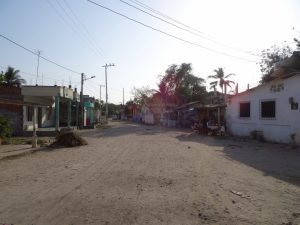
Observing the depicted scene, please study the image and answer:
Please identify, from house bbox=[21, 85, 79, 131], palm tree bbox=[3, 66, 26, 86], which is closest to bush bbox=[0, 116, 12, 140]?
house bbox=[21, 85, 79, 131]

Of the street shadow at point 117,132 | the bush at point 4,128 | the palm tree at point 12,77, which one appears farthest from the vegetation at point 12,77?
the bush at point 4,128

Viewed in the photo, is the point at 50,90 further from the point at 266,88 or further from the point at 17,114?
the point at 266,88

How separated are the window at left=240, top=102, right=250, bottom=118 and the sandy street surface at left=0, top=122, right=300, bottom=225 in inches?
568

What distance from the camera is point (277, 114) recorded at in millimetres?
23000

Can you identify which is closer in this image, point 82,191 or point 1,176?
point 82,191

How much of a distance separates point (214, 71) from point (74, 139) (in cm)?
4676

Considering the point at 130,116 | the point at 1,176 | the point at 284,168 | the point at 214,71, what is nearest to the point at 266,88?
the point at 284,168

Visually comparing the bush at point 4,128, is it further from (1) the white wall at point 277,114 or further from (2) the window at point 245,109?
(2) the window at point 245,109

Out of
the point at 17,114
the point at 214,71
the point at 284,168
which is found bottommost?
the point at 284,168

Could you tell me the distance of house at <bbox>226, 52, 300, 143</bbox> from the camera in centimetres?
2141

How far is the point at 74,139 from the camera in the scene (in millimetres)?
21109

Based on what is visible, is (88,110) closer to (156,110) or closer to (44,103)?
(156,110)

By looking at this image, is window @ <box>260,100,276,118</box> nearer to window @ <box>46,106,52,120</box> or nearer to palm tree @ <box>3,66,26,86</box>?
window @ <box>46,106,52,120</box>

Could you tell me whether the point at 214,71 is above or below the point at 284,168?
above
